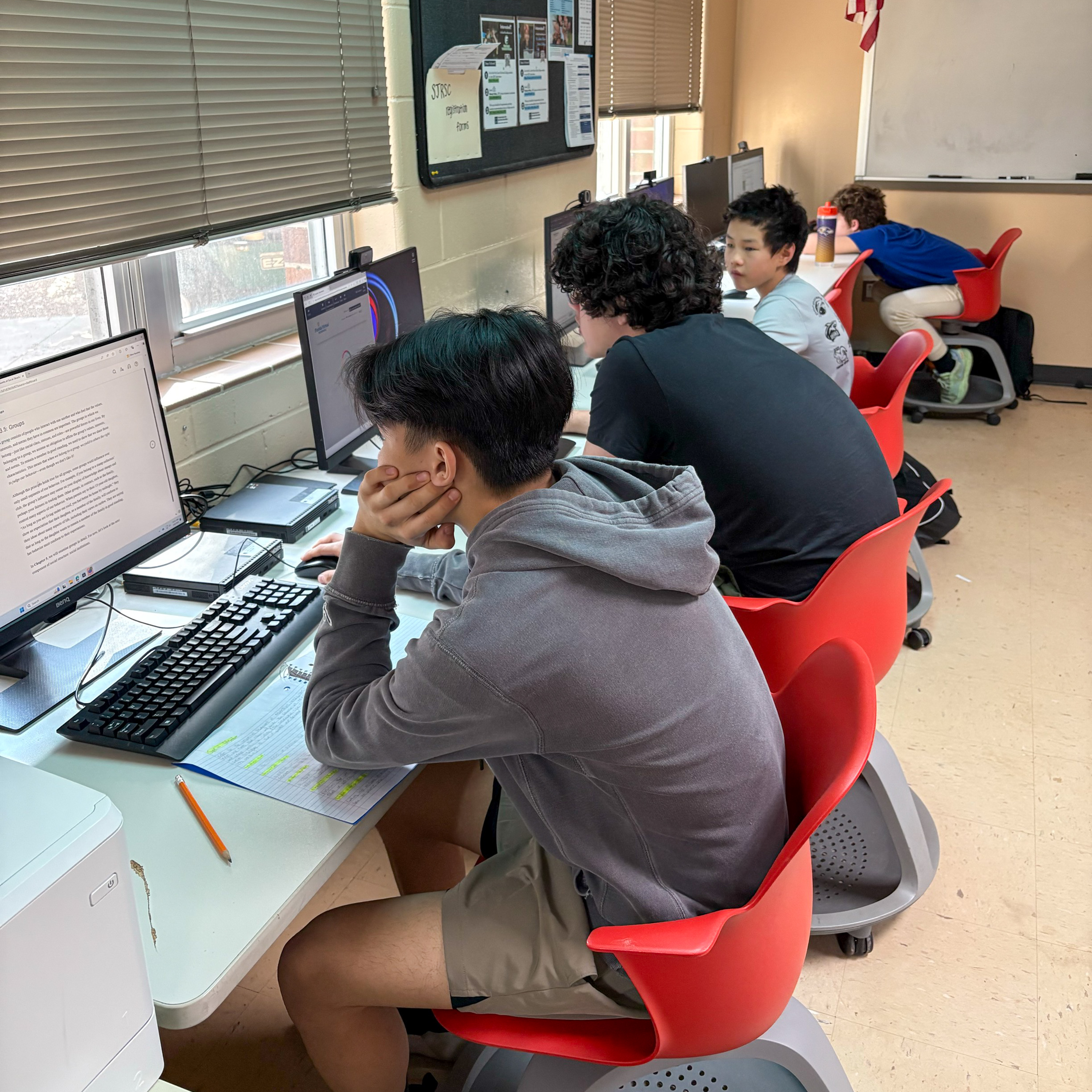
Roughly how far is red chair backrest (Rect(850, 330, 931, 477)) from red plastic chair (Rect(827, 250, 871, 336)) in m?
1.11

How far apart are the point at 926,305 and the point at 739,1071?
401cm

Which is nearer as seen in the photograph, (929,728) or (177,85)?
(177,85)

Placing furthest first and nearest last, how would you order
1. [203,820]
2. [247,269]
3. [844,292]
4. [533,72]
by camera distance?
[844,292] → [533,72] → [247,269] → [203,820]

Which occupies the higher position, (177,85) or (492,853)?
(177,85)

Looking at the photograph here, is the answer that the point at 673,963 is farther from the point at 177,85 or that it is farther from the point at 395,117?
the point at 395,117

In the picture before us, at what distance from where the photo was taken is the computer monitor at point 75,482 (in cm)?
127

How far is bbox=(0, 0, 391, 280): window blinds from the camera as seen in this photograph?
147 centimetres

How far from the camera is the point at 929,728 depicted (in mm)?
2406

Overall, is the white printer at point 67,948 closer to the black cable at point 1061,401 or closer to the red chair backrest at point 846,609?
the red chair backrest at point 846,609

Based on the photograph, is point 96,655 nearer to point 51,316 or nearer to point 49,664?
point 49,664

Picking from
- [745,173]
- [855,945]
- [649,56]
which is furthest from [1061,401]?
[855,945]

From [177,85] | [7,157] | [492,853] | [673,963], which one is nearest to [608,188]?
[177,85]

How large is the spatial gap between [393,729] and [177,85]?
1325 millimetres

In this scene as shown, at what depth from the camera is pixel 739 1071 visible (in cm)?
141
